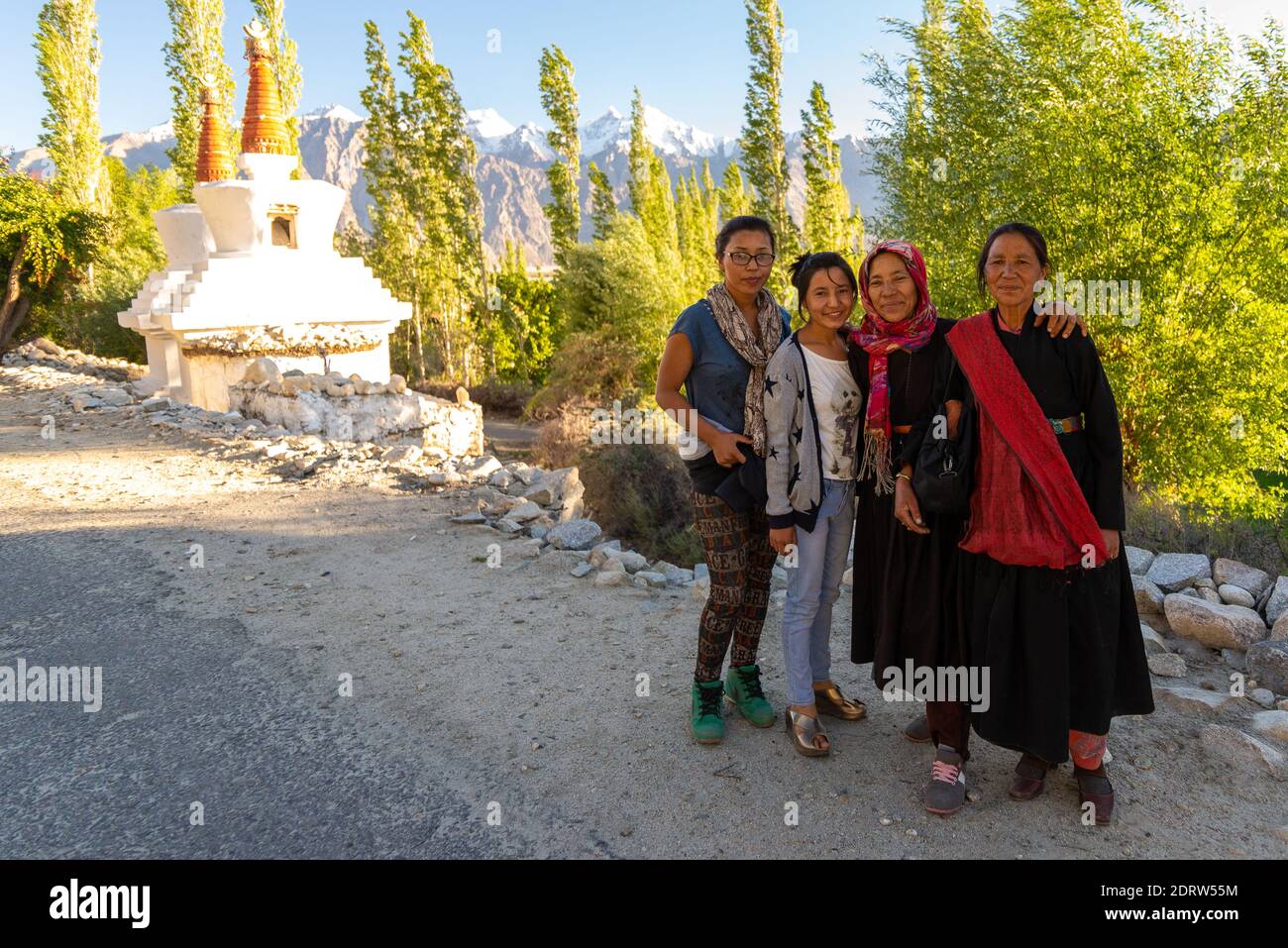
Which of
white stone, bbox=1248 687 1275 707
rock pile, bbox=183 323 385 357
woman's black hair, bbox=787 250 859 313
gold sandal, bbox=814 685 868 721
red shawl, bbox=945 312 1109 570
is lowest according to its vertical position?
white stone, bbox=1248 687 1275 707

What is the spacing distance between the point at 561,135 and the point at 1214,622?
26.7 meters

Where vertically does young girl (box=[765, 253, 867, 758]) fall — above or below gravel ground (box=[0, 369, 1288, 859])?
above

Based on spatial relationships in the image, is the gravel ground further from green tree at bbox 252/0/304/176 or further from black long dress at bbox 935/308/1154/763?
green tree at bbox 252/0/304/176

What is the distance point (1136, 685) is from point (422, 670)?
2848mm

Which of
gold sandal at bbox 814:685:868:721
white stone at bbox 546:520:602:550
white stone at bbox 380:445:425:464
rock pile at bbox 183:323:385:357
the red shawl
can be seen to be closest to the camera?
the red shawl

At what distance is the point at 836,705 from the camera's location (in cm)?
319

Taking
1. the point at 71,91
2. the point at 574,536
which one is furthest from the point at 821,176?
the point at 71,91

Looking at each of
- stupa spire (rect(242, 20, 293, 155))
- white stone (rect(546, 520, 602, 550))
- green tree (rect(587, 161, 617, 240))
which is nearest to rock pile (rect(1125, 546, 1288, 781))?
white stone (rect(546, 520, 602, 550))

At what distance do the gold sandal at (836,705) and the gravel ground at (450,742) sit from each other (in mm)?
62

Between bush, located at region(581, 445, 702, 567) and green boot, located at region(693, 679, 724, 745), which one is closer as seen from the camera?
green boot, located at region(693, 679, 724, 745)

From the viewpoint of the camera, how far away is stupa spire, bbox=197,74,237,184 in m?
15.3

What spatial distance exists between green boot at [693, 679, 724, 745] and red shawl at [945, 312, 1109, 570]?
3.67 feet

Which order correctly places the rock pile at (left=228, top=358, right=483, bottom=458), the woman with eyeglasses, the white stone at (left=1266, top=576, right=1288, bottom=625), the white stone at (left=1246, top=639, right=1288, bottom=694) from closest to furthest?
the woman with eyeglasses < the white stone at (left=1246, top=639, right=1288, bottom=694) < the white stone at (left=1266, top=576, right=1288, bottom=625) < the rock pile at (left=228, top=358, right=483, bottom=458)
